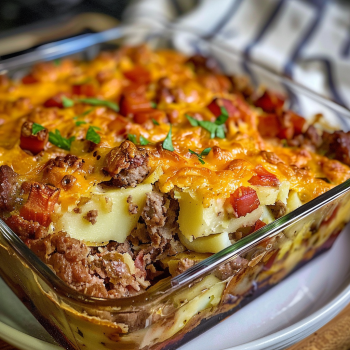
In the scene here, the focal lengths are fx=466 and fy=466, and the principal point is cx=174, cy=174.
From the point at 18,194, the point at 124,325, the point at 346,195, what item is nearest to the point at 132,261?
the point at 124,325

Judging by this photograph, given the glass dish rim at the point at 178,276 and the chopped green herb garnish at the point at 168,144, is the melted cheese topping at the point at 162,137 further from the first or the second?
the glass dish rim at the point at 178,276

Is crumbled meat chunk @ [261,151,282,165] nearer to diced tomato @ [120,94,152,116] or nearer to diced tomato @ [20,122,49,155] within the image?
diced tomato @ [120,94,152,116]

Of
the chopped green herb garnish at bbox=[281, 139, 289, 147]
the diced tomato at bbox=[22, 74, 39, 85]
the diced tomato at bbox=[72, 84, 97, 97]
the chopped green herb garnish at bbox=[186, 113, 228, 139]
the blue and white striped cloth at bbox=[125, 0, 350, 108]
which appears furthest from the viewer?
the blue and white striped cloth at bbox=[125, 0, 350, 108]

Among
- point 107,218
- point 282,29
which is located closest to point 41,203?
point 107,218

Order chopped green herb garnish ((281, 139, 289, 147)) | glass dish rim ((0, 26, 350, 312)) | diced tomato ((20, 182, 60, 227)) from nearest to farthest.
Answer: glass dish rim ((0, 26, 350, 312))
diced tomato ((20, 182, 60, 227))
chopped green herb garnish ((281, 139, 289, 147))

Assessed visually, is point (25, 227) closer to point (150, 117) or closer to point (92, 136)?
Result: point (92, 136)

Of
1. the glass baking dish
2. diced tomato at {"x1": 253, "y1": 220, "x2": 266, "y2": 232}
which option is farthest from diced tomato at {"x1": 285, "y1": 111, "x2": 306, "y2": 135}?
diced tomato at {"x1": 253, "y1": 220, "x2": 266, "y2": 232}
